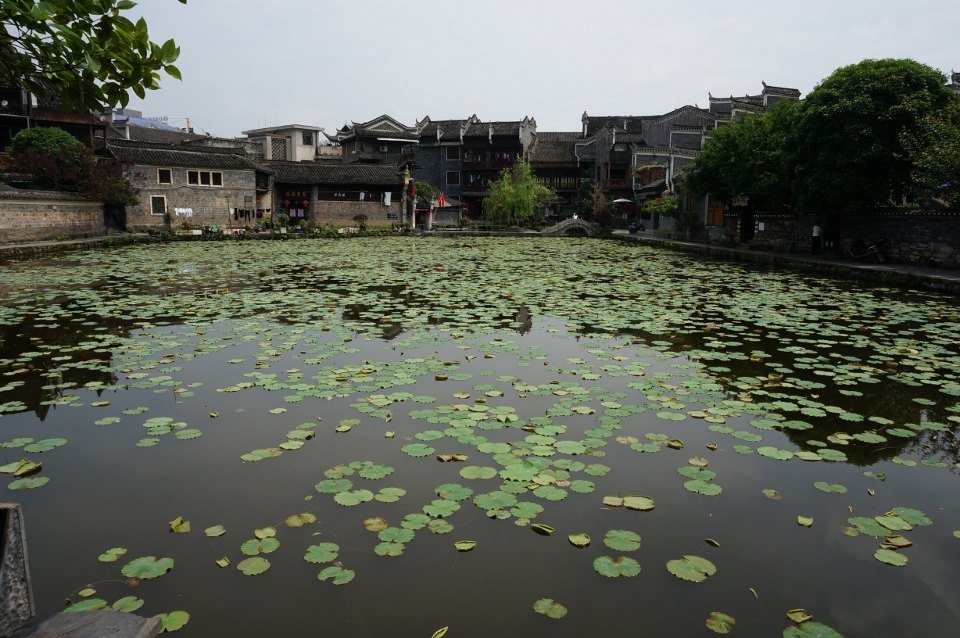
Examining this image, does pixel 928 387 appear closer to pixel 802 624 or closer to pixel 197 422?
pixel 802 624

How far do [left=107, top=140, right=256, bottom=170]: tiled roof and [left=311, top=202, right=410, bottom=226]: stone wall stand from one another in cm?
519

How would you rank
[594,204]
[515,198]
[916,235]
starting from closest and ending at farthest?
1. [916,235]
2. [515,198]
3. [594,204]

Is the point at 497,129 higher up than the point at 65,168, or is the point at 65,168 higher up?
the point at 497,129

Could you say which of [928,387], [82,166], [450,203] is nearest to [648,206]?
[450,203]

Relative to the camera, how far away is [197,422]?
14.4 feet

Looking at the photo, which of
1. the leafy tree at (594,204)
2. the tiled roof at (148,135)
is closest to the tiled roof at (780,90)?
the leafy tree at (594,204)

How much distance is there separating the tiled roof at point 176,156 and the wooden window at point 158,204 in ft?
5.15

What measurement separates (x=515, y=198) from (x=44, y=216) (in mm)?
24466

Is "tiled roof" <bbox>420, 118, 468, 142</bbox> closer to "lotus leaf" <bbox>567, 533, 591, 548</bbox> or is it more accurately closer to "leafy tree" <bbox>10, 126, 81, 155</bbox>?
"leafy tree" <bbox>10, 126, 81, 155</bbox>

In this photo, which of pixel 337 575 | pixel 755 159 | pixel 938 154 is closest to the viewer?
pixel 337 575

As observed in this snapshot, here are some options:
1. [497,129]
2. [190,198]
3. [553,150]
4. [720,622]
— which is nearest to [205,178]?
[190,198]

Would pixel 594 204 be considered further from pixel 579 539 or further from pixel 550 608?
pixel 550 608

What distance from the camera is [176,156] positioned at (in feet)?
96.5

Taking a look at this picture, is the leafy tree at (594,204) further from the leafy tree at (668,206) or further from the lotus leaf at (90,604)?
the lotus leaf at (90,604)
